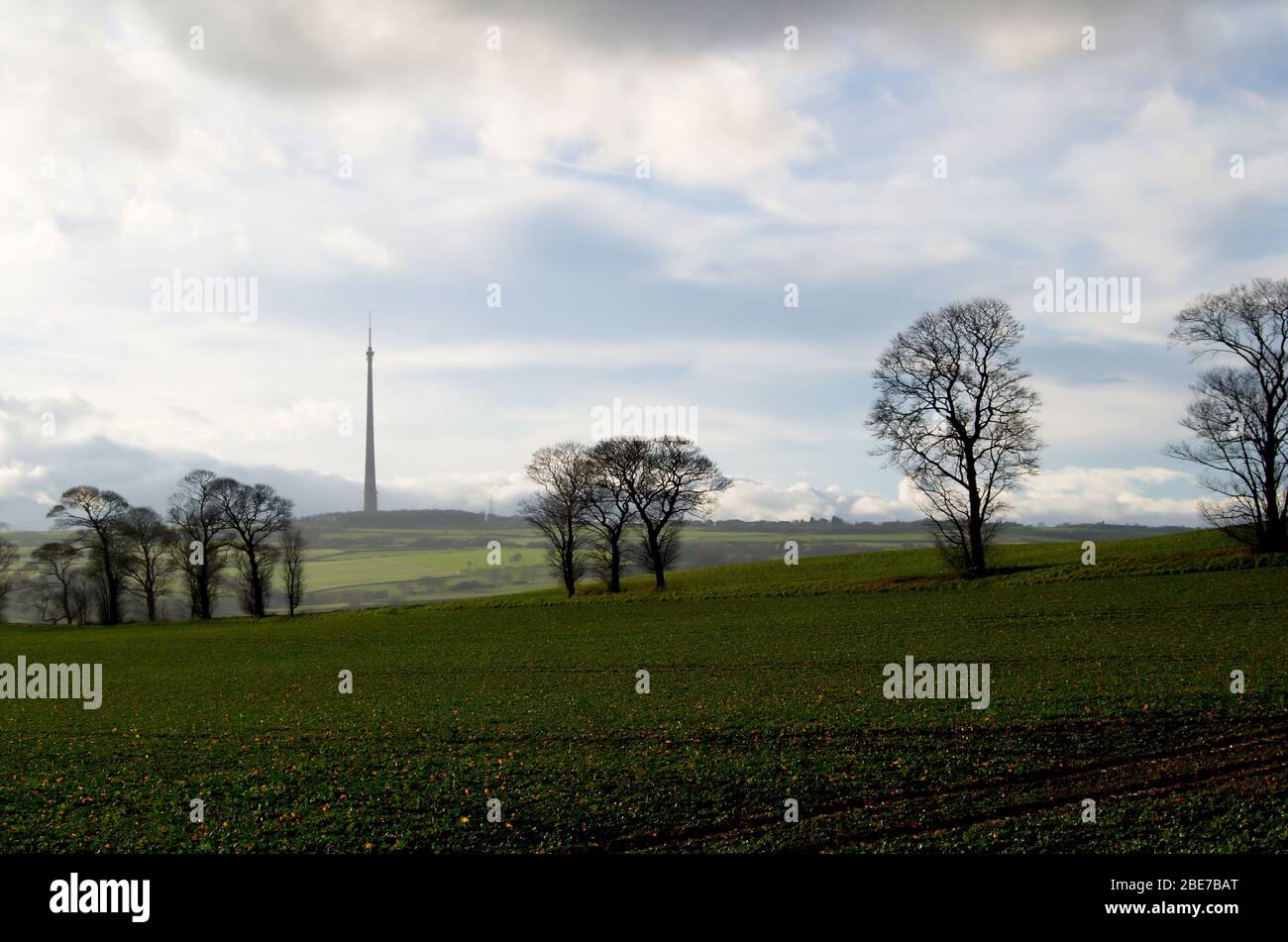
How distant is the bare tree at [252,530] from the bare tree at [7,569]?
103ft

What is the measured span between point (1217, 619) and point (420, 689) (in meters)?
35.4

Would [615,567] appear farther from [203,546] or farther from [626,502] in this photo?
[203,546]

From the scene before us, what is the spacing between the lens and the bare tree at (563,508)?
87125 mm

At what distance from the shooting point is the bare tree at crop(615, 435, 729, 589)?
3305 inches

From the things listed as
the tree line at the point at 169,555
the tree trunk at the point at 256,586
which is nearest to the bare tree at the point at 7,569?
the tree line at the point at 169,555

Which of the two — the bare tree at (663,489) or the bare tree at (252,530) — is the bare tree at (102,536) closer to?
the bare tree at (252,530)

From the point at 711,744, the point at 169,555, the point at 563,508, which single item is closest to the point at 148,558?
the point at 169,555

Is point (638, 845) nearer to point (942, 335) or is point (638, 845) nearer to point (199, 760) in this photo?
point (199, 760)

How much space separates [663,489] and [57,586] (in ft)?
252

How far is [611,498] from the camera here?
3361 inches

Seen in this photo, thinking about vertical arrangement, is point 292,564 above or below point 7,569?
above
